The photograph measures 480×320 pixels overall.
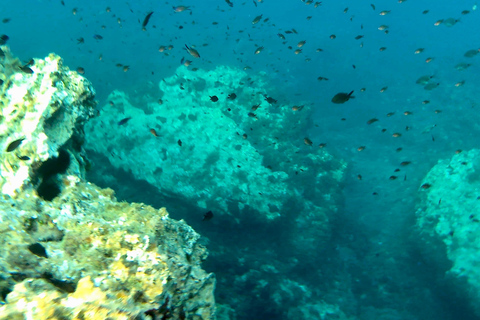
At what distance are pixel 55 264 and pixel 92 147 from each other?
374 inches

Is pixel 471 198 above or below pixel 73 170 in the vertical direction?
above

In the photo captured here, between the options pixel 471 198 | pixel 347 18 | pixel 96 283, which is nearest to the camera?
pixel 96 283

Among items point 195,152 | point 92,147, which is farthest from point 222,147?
point 92,147

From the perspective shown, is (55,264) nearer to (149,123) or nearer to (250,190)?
(250,190)

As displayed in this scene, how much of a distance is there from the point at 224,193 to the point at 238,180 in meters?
0.84

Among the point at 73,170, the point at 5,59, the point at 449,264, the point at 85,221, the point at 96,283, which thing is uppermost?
the point at 449,264

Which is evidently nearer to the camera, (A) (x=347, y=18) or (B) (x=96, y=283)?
(B) (x=96, y=283)

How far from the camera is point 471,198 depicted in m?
10.5

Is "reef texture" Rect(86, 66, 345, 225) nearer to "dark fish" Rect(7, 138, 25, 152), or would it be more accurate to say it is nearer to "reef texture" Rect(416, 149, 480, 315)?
"reef texture" Rect(416, 149, 480, 315)

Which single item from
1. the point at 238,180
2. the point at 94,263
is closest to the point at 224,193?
the point at 238,180

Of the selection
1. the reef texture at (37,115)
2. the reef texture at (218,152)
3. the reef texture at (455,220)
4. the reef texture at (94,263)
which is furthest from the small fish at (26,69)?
the reef texture at (455,220)

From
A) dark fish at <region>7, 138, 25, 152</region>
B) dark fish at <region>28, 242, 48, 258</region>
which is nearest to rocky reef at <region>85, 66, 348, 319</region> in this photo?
dark fish at <region>7, 138, 25, 152</region>

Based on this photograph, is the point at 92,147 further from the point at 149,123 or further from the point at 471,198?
the point at 471,198

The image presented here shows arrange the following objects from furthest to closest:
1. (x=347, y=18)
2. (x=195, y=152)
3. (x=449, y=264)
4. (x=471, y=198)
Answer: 1. (x=347, y=18)
2. (x=195, y=152)
3. (x=471, y=198)
4. (x=449, y=264)
